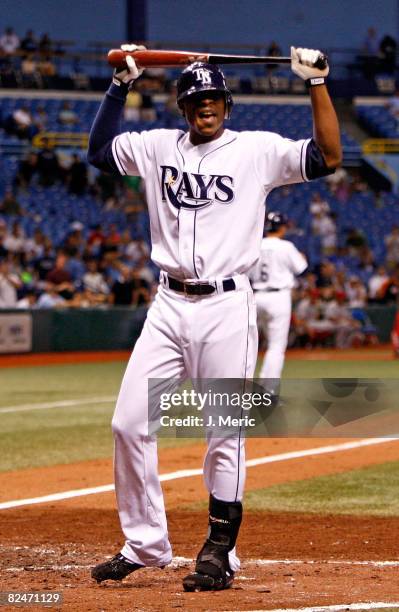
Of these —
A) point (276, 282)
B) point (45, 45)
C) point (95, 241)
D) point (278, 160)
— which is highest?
point (45, 45)

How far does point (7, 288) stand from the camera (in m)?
19.2

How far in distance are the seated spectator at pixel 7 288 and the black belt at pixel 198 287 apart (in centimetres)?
1456

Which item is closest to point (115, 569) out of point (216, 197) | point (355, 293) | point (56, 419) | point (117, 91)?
point (216, 197)

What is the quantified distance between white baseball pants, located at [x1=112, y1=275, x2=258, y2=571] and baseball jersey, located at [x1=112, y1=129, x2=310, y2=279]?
139 millimetres

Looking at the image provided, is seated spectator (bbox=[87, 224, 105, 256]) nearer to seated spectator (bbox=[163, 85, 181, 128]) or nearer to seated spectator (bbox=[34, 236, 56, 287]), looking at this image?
seated spectator (bbox=[34, 236, 56, 287])

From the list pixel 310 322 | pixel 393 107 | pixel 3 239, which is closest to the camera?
pixel 3 239

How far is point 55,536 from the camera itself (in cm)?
609

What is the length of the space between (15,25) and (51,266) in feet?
41.1

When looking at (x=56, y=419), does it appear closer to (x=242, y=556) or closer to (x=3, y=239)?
(x=242, y=556)

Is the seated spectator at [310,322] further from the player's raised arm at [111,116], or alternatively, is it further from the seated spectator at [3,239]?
the player's raised arm at [111,116]

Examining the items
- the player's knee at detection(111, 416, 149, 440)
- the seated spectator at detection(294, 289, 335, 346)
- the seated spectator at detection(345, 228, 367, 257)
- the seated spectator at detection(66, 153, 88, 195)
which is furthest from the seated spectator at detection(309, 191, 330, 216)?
the player's knee at detection(111, 416, 149, 440)

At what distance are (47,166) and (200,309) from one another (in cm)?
2193

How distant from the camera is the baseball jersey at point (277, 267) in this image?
11.9 meters

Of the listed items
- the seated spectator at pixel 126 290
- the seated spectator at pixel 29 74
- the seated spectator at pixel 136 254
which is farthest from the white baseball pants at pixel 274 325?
the seated spectator at pixel 29 74
